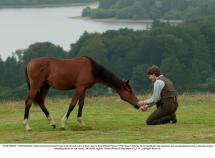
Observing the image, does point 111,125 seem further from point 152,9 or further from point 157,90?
point 152,9

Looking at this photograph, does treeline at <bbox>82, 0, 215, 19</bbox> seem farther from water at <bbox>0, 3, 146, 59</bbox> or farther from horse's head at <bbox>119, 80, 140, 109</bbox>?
horse's head at <bbox>119, 80, 140, 109</bbox>

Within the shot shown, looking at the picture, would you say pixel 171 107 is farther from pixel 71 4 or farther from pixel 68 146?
pixel 71 4

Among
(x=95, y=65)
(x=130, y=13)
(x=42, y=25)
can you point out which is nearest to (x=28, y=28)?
(x=42, y=25)

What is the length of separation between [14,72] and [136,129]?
68557 mm

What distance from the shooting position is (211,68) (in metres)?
89.5

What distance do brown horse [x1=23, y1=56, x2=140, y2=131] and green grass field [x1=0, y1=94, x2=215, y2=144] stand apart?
74 cm

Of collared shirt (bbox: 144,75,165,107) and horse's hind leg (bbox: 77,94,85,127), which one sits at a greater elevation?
collared shirt (bbox: 144,75,165,107)

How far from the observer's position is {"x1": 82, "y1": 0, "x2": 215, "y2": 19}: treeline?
159 metres

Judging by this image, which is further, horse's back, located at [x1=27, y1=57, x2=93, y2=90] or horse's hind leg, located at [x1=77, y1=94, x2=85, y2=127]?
horse's hind leg, located at [x1=77, y1=94, x2=85, y2=127]

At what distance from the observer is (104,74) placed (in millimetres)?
12305

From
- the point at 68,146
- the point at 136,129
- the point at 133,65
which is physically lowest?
the point at 133,65

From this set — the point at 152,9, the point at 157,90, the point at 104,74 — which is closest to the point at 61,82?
the point at 104,74

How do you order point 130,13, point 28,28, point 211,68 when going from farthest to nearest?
point 130,13 → point 28,28 → point 211,68

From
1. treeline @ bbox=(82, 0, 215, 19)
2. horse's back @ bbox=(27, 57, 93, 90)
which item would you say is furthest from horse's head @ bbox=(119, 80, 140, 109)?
treeline @ bbox=(82, 0, 215, 19)
